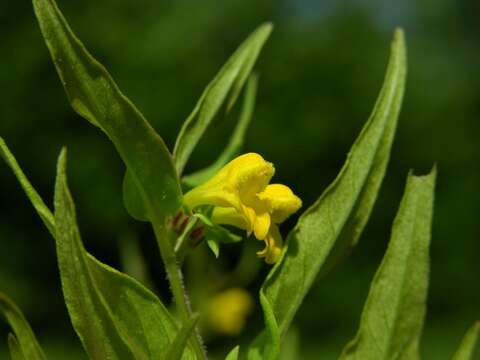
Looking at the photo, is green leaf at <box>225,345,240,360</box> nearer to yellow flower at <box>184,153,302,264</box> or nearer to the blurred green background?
yellow flower at <box>184,153,302,264</box>

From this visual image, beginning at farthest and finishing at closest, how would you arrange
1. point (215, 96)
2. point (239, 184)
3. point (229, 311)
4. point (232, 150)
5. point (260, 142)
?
1. point (260, 142)
2. point (229, 311)
3. point (232, 150)
4. point (215, 96)
5. point (239, 184)

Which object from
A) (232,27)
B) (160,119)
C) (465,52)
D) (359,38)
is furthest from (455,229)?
(465,52)

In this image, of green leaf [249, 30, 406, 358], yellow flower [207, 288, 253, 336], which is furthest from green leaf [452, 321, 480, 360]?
yellow flower [207, 288, 253, 336]

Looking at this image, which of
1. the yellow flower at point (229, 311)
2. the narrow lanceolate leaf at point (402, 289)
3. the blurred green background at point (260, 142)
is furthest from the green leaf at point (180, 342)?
the blurred green background at point (260, 142)

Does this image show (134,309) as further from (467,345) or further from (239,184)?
(467,345)

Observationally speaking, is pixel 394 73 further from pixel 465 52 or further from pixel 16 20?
pixel 465 52

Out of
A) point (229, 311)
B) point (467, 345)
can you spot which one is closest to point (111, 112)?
point (467, 345)

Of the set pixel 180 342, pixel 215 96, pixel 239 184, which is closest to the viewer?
pixel 180 342
